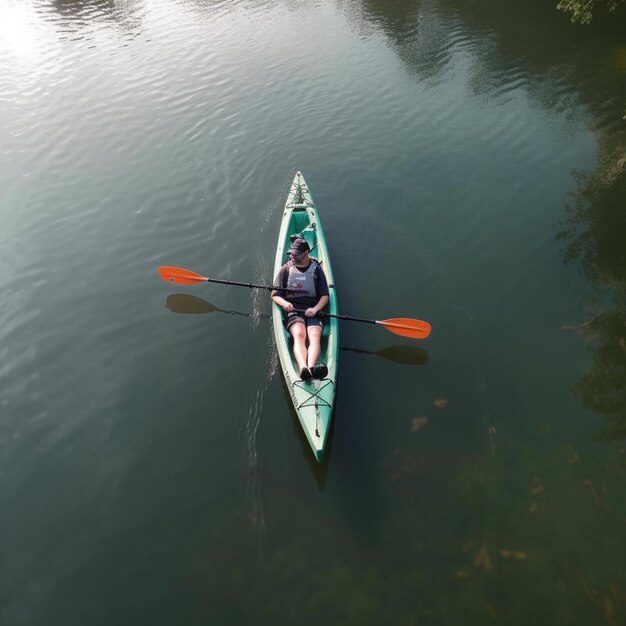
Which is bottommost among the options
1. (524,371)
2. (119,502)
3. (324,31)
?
(119,502)

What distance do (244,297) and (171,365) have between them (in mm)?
2432

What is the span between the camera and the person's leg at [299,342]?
8.65 m

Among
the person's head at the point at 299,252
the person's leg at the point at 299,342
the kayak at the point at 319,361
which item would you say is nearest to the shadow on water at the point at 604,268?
the kayak at the point at 319,361

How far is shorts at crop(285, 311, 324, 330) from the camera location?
9.36 m

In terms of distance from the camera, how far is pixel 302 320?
9.37m

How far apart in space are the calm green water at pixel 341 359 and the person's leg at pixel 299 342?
822mm

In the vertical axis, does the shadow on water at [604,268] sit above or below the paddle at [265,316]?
above

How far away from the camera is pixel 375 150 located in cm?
1645

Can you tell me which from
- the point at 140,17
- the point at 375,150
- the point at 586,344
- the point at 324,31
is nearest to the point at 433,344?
the point at 586,344

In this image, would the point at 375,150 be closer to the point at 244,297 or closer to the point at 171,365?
the point at 244,297

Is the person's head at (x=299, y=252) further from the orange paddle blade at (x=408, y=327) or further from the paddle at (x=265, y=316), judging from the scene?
the orange paddle blade at (x=408, y=327)

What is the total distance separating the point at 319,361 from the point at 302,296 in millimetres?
1533

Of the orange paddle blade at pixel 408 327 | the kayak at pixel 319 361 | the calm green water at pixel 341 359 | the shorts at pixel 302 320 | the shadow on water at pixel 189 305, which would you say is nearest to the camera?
the calm green water at pixel 341 359

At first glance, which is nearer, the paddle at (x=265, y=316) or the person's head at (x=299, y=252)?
the person's head at (x=299, y=252)
